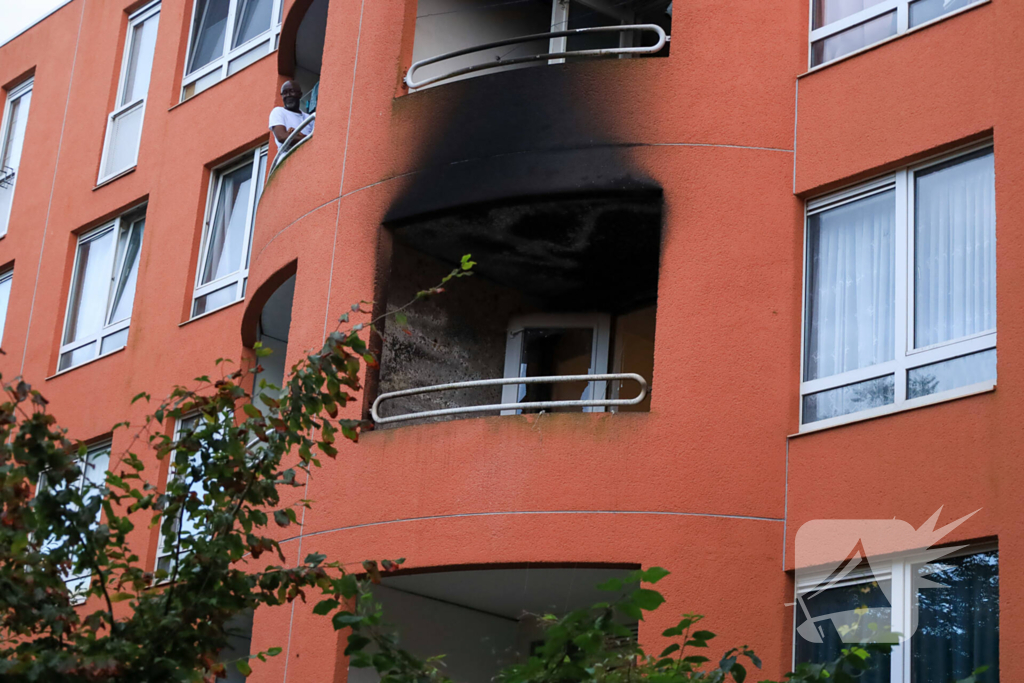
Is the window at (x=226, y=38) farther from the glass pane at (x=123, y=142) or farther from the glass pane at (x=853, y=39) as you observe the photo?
the glass pane at (x=853, y=39)

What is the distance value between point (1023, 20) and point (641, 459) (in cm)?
420

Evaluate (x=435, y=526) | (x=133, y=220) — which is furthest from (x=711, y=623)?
(x=133, y=220)

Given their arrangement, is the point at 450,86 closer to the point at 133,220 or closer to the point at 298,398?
the point at 298,398

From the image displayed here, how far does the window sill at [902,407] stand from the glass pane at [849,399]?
0.12 meters

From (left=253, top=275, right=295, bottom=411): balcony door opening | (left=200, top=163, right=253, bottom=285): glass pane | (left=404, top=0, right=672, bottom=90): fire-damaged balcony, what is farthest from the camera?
(left=200, top=163, right=253, bottom=285): glass pane

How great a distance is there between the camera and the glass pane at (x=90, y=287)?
1923 centimetres

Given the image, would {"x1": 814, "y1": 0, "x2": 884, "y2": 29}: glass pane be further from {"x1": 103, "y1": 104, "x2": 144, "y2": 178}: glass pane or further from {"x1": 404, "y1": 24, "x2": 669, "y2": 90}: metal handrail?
{"x1": 103, "y1": 104, "x2": 144, "y2": 178}: glass pane

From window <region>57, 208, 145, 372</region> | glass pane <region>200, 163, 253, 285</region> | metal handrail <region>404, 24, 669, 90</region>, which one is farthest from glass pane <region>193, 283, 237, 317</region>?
metal handrail <region>404, 24, 669, 90</region>

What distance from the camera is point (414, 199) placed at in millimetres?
12625

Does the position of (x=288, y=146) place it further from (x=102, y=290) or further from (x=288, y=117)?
(x=102, y=290)

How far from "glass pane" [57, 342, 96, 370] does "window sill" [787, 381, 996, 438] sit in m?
11.3

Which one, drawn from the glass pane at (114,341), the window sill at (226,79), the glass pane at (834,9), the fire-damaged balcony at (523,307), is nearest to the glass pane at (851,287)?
the fire-damaged balcony at (523,307)

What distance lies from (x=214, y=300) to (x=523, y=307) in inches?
173

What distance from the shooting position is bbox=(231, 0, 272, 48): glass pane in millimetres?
18438
